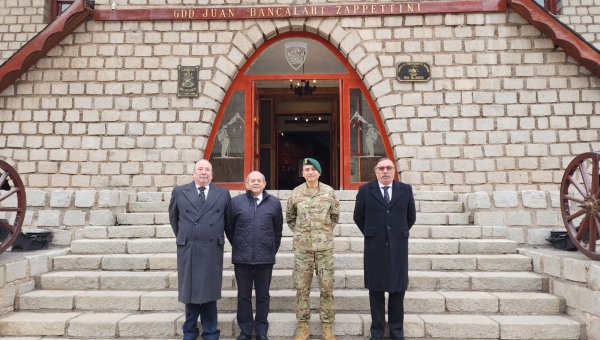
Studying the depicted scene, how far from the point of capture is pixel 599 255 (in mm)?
3395

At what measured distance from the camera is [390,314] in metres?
3.28

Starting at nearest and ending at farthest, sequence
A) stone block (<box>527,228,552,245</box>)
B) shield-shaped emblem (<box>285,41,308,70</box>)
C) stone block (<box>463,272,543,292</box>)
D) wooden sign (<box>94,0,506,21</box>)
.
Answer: stone block (<box>463,272,543,292</box>) → stone block (<box>527,228,552,245</box>) → wooden sign (<box>94,0,506,21</box>) → shield-shaped emblem (<box>285,41,308,70</box>)

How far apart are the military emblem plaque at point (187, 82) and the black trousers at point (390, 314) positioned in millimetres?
5226

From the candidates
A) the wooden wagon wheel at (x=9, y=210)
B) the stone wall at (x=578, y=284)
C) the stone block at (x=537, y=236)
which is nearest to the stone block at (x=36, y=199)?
the wooden wagon wheel at (x=9, y=210)

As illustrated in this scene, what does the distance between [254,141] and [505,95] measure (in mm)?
4982

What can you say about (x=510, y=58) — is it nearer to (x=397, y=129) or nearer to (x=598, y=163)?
(x=397, y=129)

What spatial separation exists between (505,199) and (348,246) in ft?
9.36

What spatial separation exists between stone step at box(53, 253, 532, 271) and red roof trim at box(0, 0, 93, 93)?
13.3ft

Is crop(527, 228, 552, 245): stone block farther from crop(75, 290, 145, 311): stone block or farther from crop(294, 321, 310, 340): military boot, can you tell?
crop(75, 290, 145, 311): stone block

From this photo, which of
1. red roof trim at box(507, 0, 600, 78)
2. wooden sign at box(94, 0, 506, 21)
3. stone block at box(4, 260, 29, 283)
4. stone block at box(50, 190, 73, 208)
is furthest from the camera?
wooden sign at box(94, 0, 506, 21)

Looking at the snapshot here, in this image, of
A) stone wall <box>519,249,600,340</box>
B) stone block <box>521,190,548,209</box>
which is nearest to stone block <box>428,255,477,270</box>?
stone wall <box>519,249,600,340</box>

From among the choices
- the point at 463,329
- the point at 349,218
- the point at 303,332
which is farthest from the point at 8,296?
the point at 463,329

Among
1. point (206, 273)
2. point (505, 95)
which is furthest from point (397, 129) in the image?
point (206, 273)

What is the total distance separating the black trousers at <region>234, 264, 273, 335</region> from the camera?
3.22m
